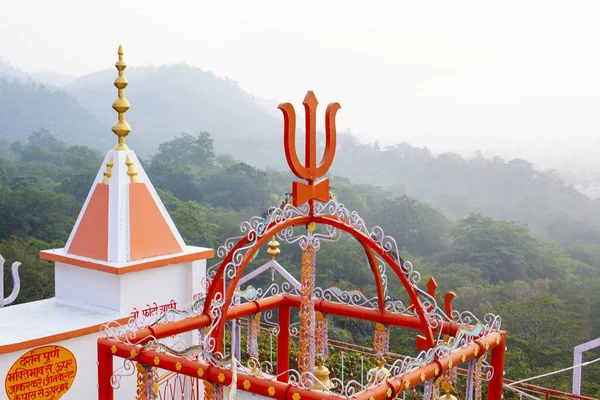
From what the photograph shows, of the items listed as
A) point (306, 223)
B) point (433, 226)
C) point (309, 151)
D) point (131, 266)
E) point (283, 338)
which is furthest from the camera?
point (433, 226)

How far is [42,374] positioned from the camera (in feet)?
17.7

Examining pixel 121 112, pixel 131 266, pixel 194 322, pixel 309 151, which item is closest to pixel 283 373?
pixel 194 322

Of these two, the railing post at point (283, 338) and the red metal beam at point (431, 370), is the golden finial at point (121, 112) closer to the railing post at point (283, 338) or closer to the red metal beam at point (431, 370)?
the railing post at point (283, 338)

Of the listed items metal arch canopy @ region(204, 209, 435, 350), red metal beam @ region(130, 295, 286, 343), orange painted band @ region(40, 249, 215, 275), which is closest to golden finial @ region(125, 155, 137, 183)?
orange painted band @ region(40, 249, 215, 275)

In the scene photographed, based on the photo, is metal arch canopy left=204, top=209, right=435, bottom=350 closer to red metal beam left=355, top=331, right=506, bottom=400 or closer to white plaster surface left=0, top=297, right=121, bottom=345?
red metal beam left=355, top=331, right=506, bottom=400

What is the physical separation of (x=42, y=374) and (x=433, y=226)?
29.2 metres

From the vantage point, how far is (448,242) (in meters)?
33.0

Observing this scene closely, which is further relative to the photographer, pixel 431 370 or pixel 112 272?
pixel 112 272

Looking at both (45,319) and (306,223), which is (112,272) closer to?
(45,319)

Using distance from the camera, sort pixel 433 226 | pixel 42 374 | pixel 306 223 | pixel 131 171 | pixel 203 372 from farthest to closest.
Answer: pixel 433 226 → pixel 131 171 → pixel 42 374 → pixel 306 223 → pixel 203 372

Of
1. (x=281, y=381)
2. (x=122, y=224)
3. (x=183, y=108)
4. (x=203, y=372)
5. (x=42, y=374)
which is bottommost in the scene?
(x=42, y=374)

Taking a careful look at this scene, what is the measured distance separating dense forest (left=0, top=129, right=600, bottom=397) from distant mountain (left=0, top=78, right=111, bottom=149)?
7.04m

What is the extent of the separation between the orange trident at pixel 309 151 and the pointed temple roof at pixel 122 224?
2255 mm

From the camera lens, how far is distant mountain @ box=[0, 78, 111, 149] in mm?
51938
